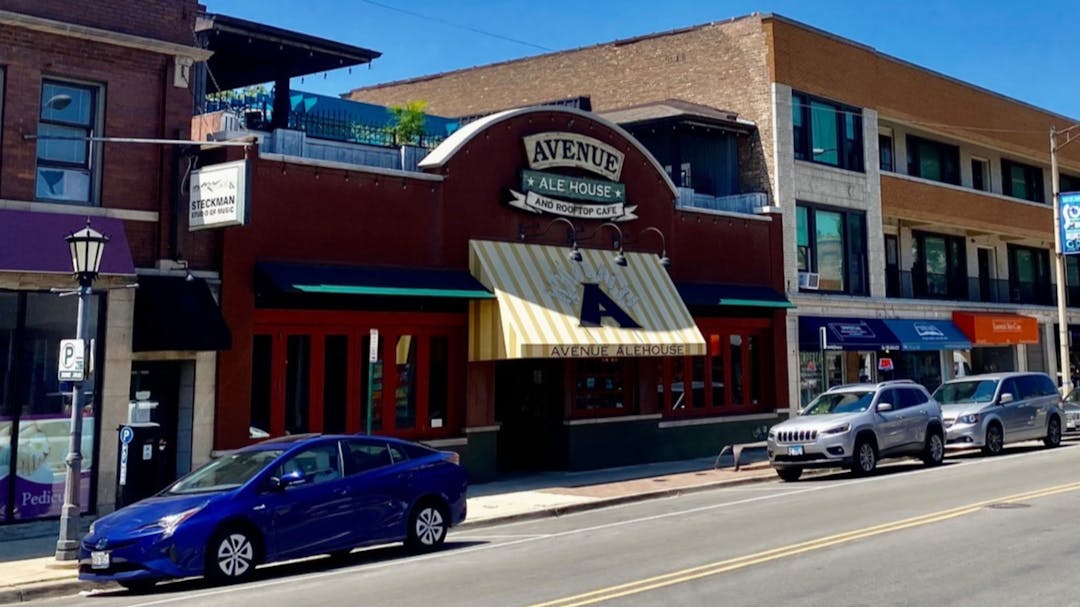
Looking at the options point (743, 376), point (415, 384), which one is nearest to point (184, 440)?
point (415, 384)

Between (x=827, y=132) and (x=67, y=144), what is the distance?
21071 mm

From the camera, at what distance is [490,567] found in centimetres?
1130

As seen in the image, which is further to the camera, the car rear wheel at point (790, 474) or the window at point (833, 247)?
the window at point (833, 247)

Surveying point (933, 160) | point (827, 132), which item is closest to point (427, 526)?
point (827, 132)

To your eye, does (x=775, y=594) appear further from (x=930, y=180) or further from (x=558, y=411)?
(x=930, y=180)

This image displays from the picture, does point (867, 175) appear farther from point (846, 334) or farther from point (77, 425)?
point (77, 425)

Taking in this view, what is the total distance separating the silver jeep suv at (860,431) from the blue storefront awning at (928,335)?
30.4ft

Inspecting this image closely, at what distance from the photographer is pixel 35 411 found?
14938mm

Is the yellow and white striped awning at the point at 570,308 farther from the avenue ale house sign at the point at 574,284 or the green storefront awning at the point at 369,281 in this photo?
the green storefront awning at the point at 369,281

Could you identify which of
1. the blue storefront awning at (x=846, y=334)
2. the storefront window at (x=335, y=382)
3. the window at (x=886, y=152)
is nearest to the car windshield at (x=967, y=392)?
the blue storefront awning at (x=846, y=334)

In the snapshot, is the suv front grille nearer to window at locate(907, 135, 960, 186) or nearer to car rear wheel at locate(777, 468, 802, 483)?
car rear wheel at locate(777, 468, 802, 483)

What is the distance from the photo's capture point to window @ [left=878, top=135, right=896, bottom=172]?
108 ft

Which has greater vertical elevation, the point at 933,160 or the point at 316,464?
the point at 933,160

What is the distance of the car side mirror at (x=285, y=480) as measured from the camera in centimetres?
1139
